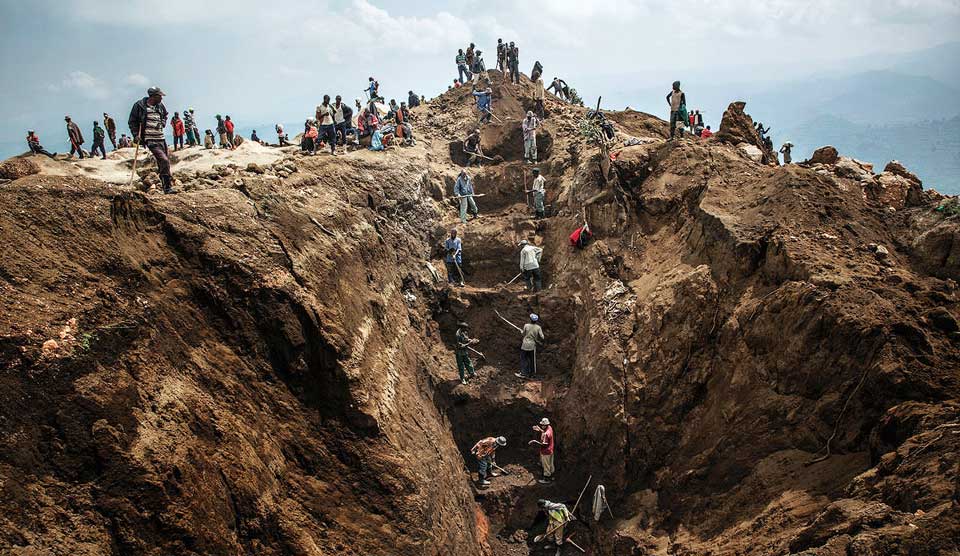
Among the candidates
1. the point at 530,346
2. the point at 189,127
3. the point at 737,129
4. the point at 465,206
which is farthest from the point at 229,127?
the point at 737,129

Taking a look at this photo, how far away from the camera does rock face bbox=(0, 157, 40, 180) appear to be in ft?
38.5

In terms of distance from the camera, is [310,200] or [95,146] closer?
[310,200]

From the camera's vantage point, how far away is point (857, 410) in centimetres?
968

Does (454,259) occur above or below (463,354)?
above

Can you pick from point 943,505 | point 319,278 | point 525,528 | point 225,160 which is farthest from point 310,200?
point 943,505

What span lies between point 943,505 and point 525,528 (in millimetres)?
10273

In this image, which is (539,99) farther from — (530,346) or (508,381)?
(508,381)

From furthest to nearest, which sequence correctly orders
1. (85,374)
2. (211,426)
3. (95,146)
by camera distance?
(95,146)
(211,426)
(85,374)

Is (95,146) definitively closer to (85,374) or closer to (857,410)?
(85,374)

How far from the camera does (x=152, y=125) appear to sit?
36.0 ft

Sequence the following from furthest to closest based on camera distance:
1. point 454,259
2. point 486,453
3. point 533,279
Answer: point 454,259 → point 533,279 → point 486,453

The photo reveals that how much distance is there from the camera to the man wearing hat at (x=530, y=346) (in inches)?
659

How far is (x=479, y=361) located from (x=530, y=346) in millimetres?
1864

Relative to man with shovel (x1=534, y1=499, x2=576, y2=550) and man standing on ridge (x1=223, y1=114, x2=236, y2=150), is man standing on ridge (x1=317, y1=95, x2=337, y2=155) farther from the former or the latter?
man with shovel (x1=534, y1=499, x2=576, y2=550)
